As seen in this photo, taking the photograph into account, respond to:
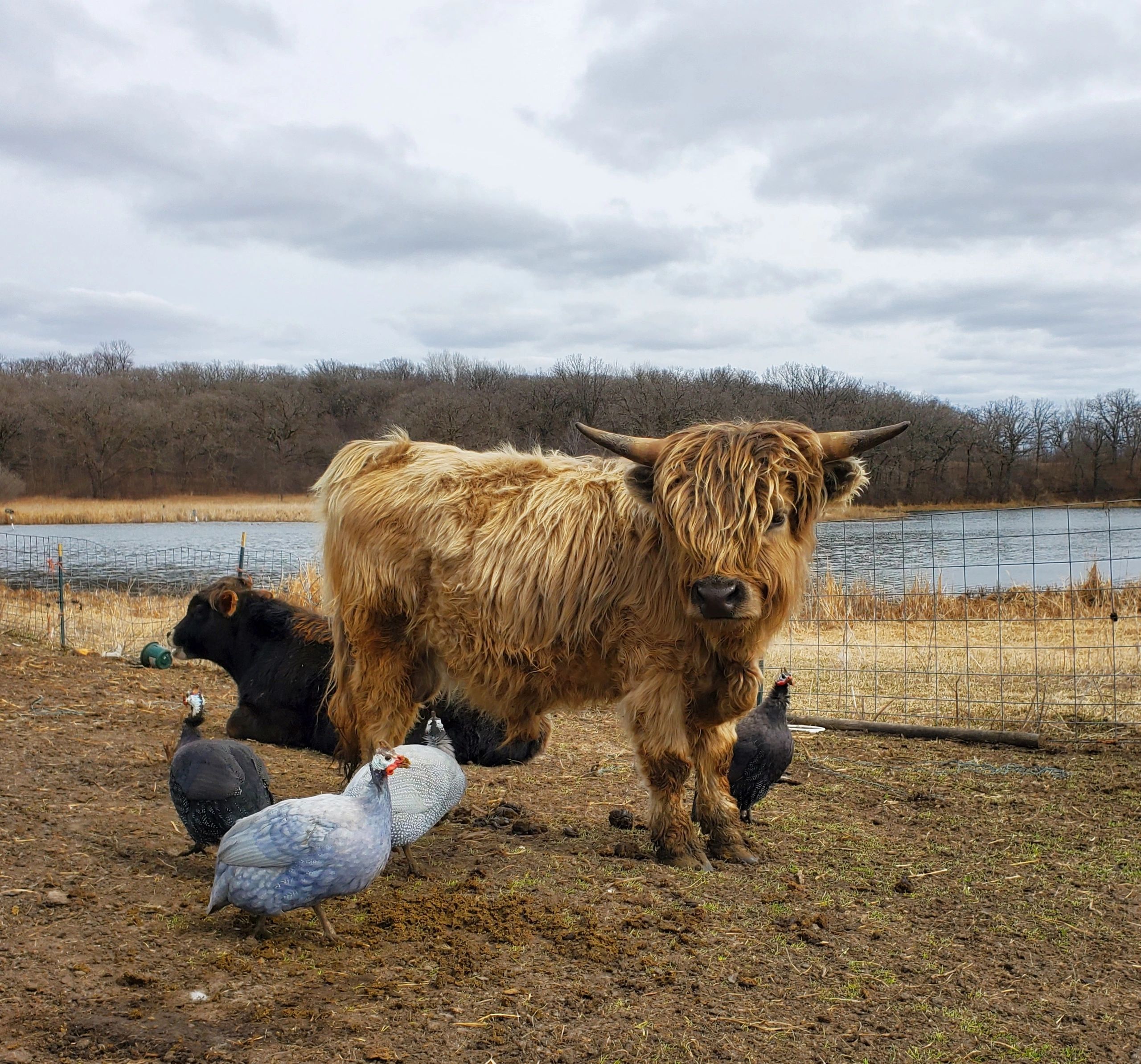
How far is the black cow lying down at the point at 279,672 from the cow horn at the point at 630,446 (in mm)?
2745

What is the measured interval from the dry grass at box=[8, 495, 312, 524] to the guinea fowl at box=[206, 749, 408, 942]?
3352 centimetres

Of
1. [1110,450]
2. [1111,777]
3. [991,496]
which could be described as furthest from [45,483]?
[1111,777]

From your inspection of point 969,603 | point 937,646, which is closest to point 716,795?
point 937,646

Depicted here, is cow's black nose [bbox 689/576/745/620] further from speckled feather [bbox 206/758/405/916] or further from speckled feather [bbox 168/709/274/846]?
speckled feather [bbox 168/709/274/846]

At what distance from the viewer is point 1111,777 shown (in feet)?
19.7

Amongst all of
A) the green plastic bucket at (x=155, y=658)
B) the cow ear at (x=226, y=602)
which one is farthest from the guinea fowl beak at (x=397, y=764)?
the green plastic bucket at (x=155, y=658)

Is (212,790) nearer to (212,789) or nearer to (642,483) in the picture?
(212,789)

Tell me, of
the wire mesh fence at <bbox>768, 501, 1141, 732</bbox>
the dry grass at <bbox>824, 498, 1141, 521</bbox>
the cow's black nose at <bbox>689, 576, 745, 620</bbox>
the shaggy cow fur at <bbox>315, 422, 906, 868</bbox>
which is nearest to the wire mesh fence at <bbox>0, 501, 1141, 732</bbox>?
the wire mesh fence at <bbox>768, 501, 1141, 732</bbox>

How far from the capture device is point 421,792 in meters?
4.50

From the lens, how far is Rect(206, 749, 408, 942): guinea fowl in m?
3.42

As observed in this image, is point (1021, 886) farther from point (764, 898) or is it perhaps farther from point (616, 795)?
point (616, 795)

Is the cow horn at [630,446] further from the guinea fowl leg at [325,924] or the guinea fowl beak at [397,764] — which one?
the guinea fowl leg at [325,924]

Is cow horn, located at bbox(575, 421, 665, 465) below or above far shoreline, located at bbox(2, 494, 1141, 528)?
above

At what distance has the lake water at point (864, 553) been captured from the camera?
609 inches
